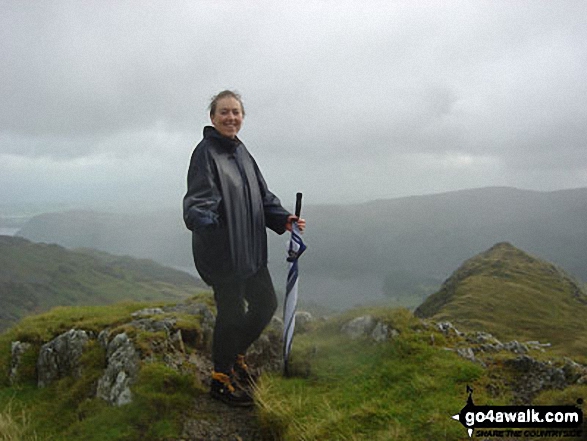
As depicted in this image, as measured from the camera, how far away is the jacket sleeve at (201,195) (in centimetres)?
630

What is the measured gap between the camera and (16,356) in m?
9.69

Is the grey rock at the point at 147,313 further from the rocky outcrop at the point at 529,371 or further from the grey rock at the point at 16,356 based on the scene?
the rocky outcrop at the point at 529,371

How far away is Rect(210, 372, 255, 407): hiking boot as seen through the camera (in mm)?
7168

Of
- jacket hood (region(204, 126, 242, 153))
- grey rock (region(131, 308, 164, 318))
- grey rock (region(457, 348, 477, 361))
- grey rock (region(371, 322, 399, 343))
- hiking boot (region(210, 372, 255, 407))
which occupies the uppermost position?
Answer: jacket hood (region(204, 126, 242, 153))

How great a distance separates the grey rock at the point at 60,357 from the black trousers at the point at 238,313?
3.66m

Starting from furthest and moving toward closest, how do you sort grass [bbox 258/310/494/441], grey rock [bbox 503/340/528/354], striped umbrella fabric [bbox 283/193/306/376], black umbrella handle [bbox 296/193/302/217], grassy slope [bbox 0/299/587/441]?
1. grey rock [bbox 503/340/528/354]
2. striped umbrella fabric [bbox 283/193/306/376]
3. black umbrella handle [bbox 296/193/302/217]
4. grassy slope [bbox 0/299/587/441]
5. grass [bbox 258/310/494/441]

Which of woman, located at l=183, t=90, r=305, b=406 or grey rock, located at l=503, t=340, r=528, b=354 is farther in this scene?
grey rock, located at l=503, t=340, r=528, b=354

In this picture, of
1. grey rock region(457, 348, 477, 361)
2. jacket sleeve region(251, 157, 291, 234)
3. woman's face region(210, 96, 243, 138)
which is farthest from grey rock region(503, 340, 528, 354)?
woman's face region(210, 96, 243, 138)

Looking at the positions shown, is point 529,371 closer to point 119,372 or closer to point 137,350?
point 137,350

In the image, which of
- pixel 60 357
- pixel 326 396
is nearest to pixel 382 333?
pixel 326 396

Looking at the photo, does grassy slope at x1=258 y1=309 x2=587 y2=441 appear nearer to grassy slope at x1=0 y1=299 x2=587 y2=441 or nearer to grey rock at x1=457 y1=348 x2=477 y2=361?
grassy slope at x1=0 y1=299 x2=587 y2=441

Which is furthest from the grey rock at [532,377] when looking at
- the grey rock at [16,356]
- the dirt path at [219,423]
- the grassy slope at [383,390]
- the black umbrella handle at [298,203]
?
the grey rock at [16,356]

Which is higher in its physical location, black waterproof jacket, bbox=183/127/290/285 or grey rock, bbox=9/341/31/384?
black waterproof jacket, bbox=183/127/290/285

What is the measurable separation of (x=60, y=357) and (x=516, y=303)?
288 ft
